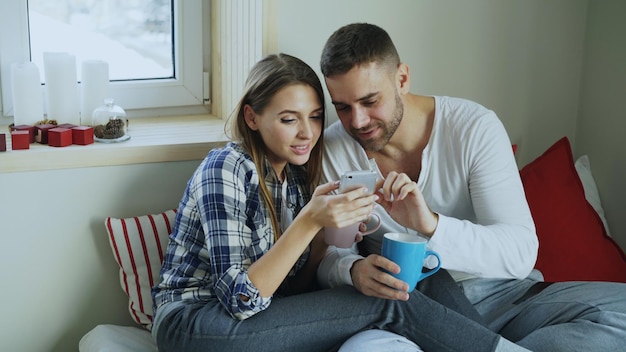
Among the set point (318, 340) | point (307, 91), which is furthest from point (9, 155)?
point (318, 340)

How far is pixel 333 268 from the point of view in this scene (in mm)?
1825

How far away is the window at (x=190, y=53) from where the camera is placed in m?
2.07

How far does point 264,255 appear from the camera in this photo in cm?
165

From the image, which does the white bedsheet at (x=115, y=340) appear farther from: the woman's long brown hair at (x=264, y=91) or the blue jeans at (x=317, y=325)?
the woman's long brown hair at (x=264, y=91)

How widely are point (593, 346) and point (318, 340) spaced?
0.57m

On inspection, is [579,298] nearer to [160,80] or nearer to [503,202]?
[503,202]

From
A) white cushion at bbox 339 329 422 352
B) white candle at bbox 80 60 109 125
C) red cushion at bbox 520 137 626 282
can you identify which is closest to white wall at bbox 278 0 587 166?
red cushion at bbox 520 137 626 282

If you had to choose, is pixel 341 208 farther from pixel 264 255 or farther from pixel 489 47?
pixel 489 47

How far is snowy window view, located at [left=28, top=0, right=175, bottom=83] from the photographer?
2137 millimetres

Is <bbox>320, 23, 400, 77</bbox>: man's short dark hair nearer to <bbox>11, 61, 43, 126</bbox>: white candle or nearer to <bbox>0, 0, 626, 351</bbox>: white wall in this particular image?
<bbox>0, 0, 626, 351</bbox>: white wall

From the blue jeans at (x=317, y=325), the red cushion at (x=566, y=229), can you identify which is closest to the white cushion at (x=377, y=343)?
the blue jeans at (x=317, y=325)

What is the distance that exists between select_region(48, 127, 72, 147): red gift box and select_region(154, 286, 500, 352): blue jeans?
51cm

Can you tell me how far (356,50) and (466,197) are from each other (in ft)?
1.52

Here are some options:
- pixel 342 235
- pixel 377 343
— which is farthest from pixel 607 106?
pixel 377 343
